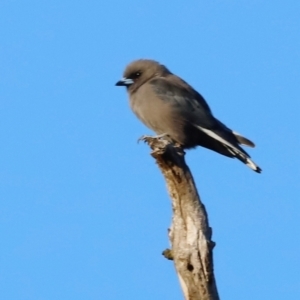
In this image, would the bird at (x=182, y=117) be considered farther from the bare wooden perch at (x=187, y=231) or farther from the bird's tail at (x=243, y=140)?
the bare wooden perch at (x=187, y=231)

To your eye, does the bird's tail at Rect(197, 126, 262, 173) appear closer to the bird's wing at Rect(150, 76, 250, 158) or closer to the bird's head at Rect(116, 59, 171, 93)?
the bird's wing at Rect(150, 76, 250, 158)

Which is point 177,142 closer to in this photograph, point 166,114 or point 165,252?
point 166,114

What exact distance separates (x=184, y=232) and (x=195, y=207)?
0.24 metres

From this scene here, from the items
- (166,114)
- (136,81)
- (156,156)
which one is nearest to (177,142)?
A: (166,114)

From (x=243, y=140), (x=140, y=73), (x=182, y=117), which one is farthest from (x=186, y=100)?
(x=140, y=73)

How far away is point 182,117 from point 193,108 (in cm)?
20

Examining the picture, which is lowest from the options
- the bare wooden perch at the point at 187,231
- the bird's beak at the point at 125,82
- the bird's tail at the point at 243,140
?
the bare wooden perch at the point at 187,231

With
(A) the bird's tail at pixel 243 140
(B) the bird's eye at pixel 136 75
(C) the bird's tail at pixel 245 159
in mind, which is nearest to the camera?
(C) the bird's tail at pixel 245 159

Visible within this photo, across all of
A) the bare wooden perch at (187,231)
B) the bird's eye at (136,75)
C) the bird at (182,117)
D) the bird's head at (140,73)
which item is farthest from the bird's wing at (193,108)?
the bare wooden perch at (187,231)

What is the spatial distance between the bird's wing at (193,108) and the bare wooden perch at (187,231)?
102 inches

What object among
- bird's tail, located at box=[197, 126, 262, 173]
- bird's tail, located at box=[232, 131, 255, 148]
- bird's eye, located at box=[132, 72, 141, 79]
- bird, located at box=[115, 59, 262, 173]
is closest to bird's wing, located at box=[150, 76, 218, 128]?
bird, located at box=[115, 59, 262, 173]

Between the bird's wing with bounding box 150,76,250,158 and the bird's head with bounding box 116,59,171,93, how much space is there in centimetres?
42

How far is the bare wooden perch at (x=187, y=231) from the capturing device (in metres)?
6.81

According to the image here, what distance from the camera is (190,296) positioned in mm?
6824
